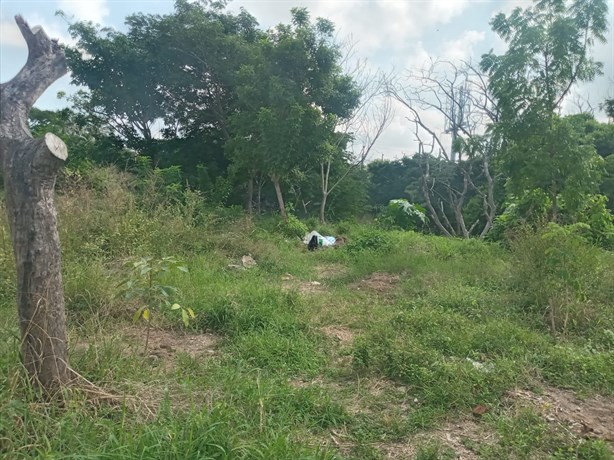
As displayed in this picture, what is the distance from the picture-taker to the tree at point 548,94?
275 inches

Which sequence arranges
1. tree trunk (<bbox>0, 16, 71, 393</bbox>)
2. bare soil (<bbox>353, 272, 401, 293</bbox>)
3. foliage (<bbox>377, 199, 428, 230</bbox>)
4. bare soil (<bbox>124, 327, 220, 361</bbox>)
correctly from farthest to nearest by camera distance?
foliage (<bbox>377, 199, 428, 230</bbox>) < bare soil (<bbox>353, 272, 401, 293</bbox>) < bare soil (<bbox>124, 327, 220, 361</bbox>) < tree trunk (<bbox>0, 16, 71, 393</bbox>)

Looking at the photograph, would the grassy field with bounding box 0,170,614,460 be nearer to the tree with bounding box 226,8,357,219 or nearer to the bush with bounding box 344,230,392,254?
the bush with bounding box 344,230,392,254

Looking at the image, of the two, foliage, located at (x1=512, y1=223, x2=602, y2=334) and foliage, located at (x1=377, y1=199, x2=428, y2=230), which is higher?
foliage, located at (x1=377, y1=199, x2=428, y2=230)

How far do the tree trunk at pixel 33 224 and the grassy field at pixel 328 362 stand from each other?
163 millimetres

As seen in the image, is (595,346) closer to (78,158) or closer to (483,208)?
(483,208)

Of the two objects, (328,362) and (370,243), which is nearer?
(328,362)

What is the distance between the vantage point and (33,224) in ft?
7.02

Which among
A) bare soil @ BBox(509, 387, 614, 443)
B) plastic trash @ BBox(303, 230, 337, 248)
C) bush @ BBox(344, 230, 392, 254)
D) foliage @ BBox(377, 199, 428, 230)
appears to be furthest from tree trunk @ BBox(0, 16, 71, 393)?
foliage @ BBox(377, 199, 428, 230)

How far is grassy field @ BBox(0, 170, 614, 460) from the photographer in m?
2.14

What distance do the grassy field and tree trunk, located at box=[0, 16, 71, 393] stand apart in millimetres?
163

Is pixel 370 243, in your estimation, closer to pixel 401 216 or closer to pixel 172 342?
pixel 401 216

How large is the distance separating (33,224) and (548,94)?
7.64m

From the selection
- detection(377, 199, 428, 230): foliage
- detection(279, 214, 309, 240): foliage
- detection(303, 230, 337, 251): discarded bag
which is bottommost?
detection(303, 230, 337, 251): discarded bag

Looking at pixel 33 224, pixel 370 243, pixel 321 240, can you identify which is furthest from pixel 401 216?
pixel 33 224
